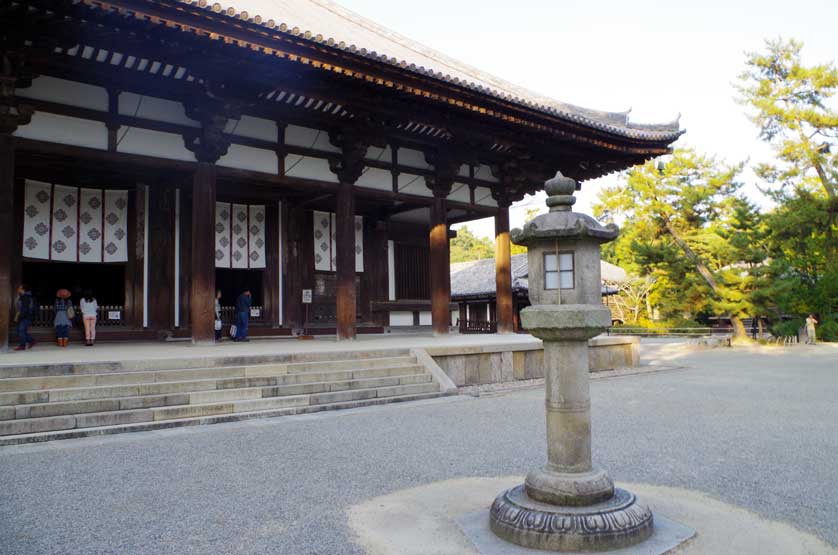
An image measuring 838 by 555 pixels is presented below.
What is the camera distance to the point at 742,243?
82.0 ft

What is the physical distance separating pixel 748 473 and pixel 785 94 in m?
30.2

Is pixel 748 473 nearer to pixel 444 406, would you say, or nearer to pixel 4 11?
pixel 444 406

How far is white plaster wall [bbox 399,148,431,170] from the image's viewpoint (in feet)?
40.9

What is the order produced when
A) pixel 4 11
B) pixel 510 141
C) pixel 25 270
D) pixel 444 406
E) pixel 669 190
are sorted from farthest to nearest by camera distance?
pixel 669 190, pixel 25 270, pixel 510 141, pixel 444 406, pixel 4 11

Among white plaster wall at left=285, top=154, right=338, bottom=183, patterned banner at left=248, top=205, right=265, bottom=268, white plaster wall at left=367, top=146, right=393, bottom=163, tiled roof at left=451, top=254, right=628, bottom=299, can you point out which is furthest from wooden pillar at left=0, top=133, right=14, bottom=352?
tiled roof at left=451, top=254, right=628, bottom=299

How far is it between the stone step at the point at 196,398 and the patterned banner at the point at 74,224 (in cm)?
573

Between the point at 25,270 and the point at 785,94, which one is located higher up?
the point at 785,94

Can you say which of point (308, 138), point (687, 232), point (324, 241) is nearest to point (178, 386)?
point (308, 138)

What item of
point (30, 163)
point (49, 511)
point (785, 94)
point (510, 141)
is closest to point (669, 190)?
point (785, 94)

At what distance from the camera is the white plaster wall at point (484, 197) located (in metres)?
13.9

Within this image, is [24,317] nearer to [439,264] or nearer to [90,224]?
[90,224]

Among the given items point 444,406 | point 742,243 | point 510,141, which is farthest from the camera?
point 742,243

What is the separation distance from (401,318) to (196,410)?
9814mm

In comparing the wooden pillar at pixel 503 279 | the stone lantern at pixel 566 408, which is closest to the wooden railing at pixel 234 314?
the wooden pillar at pixel 503 279
